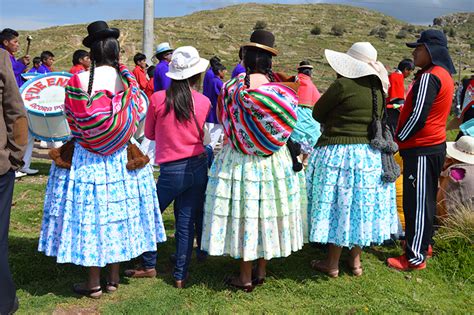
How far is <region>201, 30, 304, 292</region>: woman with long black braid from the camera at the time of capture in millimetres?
3592

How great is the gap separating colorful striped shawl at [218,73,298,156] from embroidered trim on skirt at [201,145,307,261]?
A: 0.12 m

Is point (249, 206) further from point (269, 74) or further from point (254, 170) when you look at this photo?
point (269, 74)

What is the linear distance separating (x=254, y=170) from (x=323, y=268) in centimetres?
140

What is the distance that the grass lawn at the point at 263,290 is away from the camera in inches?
146

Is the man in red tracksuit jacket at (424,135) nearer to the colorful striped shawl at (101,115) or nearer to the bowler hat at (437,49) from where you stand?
the bowler hat at (437,49)

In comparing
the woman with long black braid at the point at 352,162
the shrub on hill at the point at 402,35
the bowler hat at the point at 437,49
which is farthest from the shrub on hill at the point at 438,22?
the woman with long black braid at the point at 352,162

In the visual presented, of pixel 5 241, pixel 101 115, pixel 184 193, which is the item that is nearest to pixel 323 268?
pixel 184 193

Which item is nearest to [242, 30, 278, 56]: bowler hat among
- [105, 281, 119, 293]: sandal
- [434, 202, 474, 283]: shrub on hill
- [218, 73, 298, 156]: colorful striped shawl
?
[218, 73, 298, 156]: colorful striped shawl

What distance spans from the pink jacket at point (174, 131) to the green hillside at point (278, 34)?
71.2ft

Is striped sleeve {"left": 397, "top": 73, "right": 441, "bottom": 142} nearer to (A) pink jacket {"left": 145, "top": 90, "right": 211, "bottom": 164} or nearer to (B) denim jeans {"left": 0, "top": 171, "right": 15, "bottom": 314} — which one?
(A) pink jacket {"left": 145, "top": 90, "right": 211, "bottom": 164}

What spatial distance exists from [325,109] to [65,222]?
2.33m

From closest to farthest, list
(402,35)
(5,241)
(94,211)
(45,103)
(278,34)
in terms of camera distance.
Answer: (5,241), (94,211), (45,103), (278,34), (402,35)

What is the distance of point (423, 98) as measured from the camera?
4180mm

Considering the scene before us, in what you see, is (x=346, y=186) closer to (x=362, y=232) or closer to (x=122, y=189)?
(x=362, y=232)
